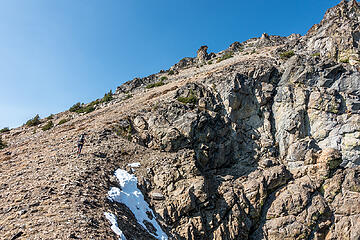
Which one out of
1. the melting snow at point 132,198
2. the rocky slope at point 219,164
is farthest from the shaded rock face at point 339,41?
the melting snow at point 132,198

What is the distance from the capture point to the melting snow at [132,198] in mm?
16078

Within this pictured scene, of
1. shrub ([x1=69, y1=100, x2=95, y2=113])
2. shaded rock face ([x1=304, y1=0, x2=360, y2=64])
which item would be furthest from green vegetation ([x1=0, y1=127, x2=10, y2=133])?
shaded rock face ([x1=304, y1=0, x2=360, y2=64])

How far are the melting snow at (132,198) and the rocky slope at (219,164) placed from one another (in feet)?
2.11

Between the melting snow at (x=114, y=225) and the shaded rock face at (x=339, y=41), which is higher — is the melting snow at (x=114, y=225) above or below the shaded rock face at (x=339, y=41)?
below

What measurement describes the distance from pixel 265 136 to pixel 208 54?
177 ft

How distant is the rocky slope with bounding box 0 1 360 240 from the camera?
13992 mm

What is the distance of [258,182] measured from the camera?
2433 centimetres

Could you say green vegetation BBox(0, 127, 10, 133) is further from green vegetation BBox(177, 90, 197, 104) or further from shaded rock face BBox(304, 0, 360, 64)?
shaded rock face BBox(304, 0, 360, 64)

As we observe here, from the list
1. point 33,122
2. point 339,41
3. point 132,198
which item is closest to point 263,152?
point 132,198

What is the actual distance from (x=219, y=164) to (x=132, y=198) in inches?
520

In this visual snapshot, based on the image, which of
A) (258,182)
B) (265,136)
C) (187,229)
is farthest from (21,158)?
(265,136)

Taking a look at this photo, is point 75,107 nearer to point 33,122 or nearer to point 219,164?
point 33,122

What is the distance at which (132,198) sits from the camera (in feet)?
57.7

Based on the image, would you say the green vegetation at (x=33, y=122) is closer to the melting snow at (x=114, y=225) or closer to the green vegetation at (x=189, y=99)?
the green vegetation at (x=189, y=99)
